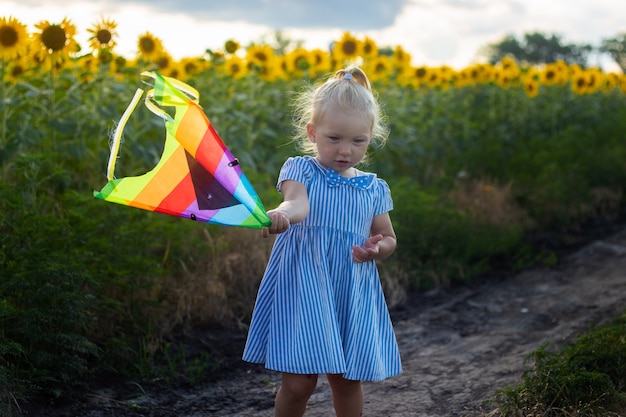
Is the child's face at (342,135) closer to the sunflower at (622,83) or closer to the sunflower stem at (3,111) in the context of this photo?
the sunflower stem at (3,111)

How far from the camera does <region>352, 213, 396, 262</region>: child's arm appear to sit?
302cm

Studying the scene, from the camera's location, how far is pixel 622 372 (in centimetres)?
350

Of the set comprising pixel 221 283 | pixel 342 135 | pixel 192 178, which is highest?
pixel 342 135

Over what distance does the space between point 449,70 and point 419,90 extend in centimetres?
42

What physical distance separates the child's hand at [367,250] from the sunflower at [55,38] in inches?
123

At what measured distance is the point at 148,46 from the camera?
663cm

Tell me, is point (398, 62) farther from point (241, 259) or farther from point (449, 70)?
point (241, 259)

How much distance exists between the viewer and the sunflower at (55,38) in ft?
17.8

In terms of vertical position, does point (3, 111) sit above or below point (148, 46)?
below

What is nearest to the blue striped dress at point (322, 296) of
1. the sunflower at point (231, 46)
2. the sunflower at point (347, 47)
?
the sunflower at point (231, 46)

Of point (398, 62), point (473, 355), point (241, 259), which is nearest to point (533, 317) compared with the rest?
point (473, 355)

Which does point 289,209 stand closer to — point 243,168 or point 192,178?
point 192,178

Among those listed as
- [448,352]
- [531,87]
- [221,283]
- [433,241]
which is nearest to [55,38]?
[221,283]

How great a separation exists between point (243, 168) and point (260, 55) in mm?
2137
